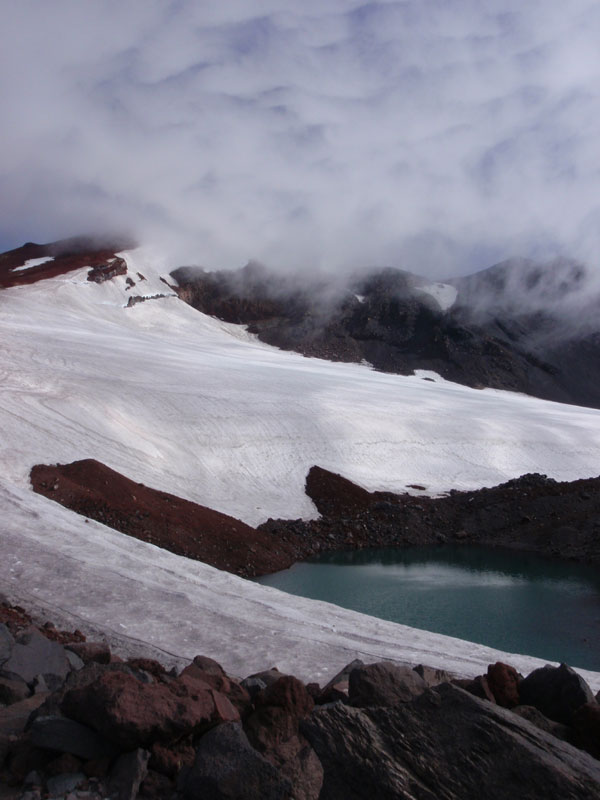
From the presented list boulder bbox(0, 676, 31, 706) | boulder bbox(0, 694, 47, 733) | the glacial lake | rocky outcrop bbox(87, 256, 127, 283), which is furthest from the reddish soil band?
rocky outcrop bbox(87, 256, 127, 283)

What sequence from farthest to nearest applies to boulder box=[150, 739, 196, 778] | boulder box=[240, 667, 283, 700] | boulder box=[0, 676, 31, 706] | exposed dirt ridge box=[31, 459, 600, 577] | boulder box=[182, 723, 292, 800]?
exposed dirt ridge box=[31, 459, 600, 577] → boulder box=[240, 667, 283, 700] → boulder box=[0, 676, 31, 706] → boulder box=[150, 739, 196, 778] → boulder box=[182, 723, 292, 800]

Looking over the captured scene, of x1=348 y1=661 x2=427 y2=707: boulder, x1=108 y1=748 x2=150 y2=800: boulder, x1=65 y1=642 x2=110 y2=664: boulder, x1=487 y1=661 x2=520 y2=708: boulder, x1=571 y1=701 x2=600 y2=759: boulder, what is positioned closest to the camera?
x1=108 y1=748 x2=150 y2=800: boulder

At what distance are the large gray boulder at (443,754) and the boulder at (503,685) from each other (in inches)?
78.7

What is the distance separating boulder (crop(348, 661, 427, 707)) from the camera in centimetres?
601

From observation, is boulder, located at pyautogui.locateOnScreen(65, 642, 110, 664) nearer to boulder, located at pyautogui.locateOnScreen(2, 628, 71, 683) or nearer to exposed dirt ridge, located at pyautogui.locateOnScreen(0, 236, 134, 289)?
boulder, located at pyautogui.locateOnScreen(2, 628, 71, 683)

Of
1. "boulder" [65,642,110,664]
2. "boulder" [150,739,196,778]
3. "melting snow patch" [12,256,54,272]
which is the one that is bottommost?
"boulder" [65,642,110,664]

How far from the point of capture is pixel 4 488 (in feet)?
57.9

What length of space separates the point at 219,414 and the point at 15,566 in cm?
2519

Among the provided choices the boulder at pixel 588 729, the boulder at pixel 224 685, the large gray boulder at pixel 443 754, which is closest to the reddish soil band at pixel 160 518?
the boulder at pixel 224 685

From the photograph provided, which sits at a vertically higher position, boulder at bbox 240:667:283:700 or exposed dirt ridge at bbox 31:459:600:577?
boulder at bbox 240:667:283:700

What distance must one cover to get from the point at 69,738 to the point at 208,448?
29250mm

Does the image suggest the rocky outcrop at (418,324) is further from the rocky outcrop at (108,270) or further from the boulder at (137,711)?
the boulder at (137,711)

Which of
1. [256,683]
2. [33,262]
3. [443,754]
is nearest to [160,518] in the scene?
[256,683]

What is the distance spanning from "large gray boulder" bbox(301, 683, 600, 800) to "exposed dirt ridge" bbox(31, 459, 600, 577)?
1833 cm
